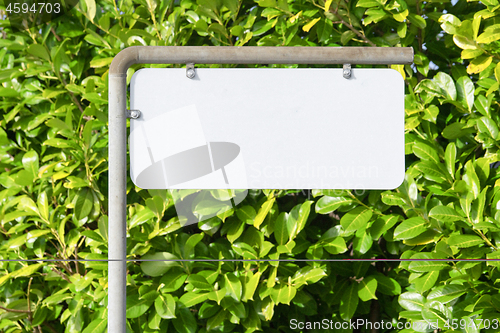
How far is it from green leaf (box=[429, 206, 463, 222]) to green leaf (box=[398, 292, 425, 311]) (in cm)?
22

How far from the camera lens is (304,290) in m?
1.14

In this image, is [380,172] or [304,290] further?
[304,290]

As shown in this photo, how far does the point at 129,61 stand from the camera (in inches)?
30.3

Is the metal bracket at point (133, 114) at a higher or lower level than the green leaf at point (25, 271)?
higher

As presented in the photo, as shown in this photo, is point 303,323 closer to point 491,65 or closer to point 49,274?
point 49,274

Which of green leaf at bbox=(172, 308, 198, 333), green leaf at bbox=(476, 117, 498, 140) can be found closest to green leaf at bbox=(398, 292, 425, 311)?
green leaf at bbox=(476, 117, 498, 140)

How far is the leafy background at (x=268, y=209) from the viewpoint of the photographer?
3.25 ft

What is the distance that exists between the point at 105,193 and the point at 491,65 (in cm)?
107

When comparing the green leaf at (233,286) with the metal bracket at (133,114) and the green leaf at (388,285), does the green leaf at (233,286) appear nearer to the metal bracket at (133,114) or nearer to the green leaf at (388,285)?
the green leaf at (388,285)

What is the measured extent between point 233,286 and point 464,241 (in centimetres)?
55

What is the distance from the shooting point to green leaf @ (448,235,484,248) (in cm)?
93

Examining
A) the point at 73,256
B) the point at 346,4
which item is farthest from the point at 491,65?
the point at 73,256

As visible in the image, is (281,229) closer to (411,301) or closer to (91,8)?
(411,301)

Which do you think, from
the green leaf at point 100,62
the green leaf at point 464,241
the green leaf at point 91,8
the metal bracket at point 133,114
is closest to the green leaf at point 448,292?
the green leaf at point 464,241
